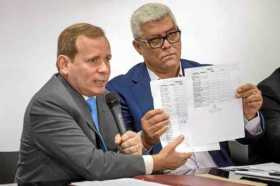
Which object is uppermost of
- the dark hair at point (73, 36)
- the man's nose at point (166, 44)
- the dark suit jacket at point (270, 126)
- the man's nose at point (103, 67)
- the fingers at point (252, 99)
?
the dark hair at point (73, 36)

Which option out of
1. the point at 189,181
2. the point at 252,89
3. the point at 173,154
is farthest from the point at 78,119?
the point at 252,89

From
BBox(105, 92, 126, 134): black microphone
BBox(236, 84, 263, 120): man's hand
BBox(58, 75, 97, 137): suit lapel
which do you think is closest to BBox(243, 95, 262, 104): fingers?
BBox(236, 84, 263, 120): man's hand

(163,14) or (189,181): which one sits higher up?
(163,14)

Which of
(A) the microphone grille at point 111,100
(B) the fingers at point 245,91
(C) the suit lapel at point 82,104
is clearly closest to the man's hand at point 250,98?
(B) the fingers at point 245,91

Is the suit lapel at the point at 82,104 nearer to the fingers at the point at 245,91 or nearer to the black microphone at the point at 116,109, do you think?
the black microphone at the point at 116,109

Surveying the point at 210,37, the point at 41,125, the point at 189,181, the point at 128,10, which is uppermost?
the point at 128,10

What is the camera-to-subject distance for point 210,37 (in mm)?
3398

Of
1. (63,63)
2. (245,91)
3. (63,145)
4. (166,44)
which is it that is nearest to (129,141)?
(63,145)

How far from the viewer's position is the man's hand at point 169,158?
1575 millimetres

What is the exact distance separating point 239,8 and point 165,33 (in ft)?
5.03

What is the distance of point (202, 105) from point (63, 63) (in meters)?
0.58

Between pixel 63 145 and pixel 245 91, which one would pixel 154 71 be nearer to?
pixel 245 91

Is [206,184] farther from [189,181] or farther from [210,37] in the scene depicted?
[210,37]

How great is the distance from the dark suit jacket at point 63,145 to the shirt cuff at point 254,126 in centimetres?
73
